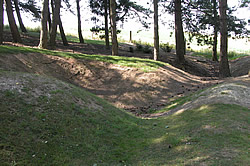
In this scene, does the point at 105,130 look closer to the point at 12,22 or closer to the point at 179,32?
the point at 12,22

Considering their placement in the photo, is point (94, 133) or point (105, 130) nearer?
point (94, 133)

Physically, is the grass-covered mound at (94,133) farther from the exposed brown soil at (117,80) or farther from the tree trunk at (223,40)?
the tree trunk at (223,40)

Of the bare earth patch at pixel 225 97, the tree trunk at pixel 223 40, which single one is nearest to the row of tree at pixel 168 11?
the tree trunk at pixel 223 40

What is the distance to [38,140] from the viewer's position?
494 centimetres

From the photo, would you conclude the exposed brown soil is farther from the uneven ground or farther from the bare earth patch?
the bare earth patch

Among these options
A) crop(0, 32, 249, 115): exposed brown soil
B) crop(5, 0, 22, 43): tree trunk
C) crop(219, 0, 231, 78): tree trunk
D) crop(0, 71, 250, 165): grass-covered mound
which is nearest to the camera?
crop(0, 71, 250, 165): grass-covered mound

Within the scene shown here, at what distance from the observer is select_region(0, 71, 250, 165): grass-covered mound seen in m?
4.64

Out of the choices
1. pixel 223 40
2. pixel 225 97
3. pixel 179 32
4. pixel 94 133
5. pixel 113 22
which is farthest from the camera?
pixel 179 32

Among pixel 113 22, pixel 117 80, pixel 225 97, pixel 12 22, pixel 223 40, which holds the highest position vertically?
pixel 12 22

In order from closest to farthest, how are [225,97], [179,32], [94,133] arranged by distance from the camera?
[94,133]
[225,97]
[179,32]

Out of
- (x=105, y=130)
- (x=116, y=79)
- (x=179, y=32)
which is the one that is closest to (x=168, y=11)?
(x=179, y=32)

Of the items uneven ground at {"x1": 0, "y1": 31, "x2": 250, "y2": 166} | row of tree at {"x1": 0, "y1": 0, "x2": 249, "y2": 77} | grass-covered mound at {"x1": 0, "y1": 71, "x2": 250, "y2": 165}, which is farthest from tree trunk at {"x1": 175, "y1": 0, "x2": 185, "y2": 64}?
grass-covered mound at {"x1": 0, "y1": 71, "x2": 250, "y2": 165}

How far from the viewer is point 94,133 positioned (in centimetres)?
605

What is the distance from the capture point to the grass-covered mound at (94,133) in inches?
183
